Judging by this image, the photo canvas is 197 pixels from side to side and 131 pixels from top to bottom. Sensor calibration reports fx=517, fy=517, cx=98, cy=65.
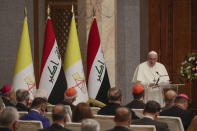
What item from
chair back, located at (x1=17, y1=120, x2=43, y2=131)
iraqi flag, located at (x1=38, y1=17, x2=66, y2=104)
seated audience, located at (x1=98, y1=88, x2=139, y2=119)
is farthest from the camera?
iraqi flag, located at (x1=38, y1=17, x2=66, y2=104)

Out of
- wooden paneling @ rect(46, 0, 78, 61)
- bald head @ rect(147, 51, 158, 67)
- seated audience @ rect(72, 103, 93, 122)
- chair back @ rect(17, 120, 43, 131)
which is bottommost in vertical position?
chair back @ rect(17, 120, 43, 131)

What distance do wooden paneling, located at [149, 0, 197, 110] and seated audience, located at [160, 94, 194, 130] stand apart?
620 cm

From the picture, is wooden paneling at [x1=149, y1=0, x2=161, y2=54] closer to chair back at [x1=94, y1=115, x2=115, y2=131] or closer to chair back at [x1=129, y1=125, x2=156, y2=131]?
chair back at [x1=94, y1=115, x2=115, y2=131]

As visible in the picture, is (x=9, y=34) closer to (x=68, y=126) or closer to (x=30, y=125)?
(x=30, y=125)

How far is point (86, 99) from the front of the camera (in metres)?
9.60

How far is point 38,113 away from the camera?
6.39m

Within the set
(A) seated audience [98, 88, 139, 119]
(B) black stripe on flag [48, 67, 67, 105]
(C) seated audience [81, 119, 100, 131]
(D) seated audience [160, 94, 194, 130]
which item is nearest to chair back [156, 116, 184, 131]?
(D) seated audience [160, 94, 194, 130]

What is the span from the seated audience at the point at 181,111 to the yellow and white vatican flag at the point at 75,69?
9.47ft

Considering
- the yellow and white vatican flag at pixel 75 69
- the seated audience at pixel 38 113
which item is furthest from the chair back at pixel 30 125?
the yellow and white vatican flag at pixel 75 69

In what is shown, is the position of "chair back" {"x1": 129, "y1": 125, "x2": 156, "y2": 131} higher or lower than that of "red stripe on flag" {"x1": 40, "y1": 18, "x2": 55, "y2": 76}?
lower

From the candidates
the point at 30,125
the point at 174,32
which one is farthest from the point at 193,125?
the point at 174,32

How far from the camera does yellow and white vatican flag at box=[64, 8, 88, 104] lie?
9.55 metres

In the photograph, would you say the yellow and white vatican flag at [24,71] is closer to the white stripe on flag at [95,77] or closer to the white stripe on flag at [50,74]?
the white stripe on flag at [50,74]

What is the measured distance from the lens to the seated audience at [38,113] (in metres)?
6.31
